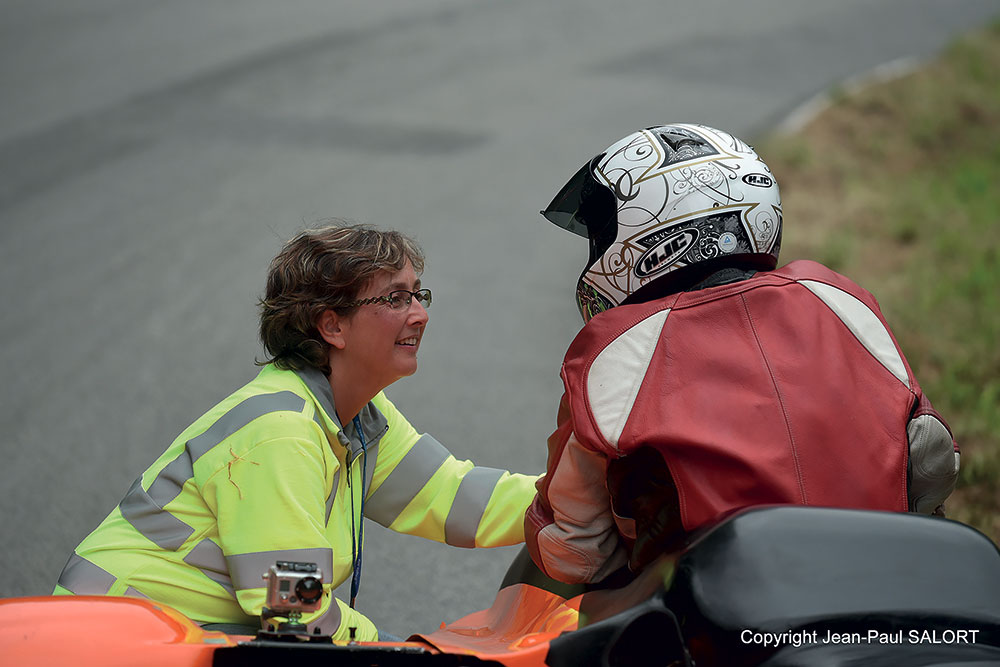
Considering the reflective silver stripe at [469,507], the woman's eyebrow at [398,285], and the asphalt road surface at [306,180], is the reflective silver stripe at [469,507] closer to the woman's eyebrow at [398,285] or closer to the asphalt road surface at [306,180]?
the woman's eyebrow at [398,285]

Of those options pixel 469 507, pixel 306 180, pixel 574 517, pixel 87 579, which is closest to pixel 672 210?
pixel 574 517

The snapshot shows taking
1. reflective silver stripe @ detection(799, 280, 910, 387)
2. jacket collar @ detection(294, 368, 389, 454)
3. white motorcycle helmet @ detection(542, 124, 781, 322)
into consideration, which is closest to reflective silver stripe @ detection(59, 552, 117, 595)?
jacket collar @ detection(294, 368, 389, 454)

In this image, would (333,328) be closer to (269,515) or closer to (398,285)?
(398,285)

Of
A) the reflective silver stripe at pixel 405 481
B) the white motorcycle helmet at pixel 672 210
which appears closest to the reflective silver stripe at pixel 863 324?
the white motorcycle helmet at pixel 672 210

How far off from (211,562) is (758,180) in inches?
59.0

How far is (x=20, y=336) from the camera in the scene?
6.12 m

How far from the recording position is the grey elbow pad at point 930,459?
7.41 ft

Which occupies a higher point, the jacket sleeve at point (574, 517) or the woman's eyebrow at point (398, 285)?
the woman's eyebrow at point (398, 285)

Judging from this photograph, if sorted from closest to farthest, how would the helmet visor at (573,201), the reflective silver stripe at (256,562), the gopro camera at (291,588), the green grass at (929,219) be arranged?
the gopro camera at (291,588)
the reflective silver stripe at (256,562)
the helmet visor at (573,201)
the green grass at (929,219)

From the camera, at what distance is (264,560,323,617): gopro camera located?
2053 millimetres

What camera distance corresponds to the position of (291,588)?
206 cm

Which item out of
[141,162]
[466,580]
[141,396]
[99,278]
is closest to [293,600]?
[466,580]

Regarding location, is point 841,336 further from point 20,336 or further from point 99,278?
point 99,278

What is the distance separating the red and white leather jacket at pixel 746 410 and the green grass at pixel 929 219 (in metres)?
2.48
